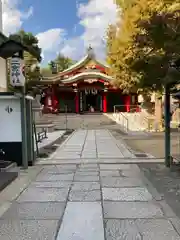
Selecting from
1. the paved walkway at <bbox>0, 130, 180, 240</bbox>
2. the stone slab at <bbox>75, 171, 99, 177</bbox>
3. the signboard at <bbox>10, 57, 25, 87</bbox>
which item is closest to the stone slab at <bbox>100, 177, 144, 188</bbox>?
the paved walkway at <bbox>0, 130, 180, 240</bbox>

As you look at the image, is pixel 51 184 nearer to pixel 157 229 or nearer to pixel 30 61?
pixel 157 229

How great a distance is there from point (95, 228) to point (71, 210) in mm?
966

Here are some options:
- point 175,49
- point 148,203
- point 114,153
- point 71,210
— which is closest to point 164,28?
point 175,49

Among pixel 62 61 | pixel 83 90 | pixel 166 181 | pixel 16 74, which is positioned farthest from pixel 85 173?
pixel 62 61

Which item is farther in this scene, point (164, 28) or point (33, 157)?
point (33, 157)

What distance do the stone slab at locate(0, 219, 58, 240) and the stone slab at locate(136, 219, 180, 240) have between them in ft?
3.92

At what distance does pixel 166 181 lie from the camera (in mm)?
8344

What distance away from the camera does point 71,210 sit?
234 inches

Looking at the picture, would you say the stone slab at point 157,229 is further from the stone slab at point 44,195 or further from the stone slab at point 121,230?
the stone slab at point 44,195

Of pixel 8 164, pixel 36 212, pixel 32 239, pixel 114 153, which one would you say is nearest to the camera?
pixel 32 239

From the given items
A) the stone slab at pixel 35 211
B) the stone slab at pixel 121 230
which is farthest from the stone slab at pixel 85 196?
the stone slab at pixel 121 230

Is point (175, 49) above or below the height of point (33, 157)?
above

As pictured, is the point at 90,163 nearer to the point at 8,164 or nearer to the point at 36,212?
the point at 8,164

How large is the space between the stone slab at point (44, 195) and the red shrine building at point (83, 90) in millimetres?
35302
